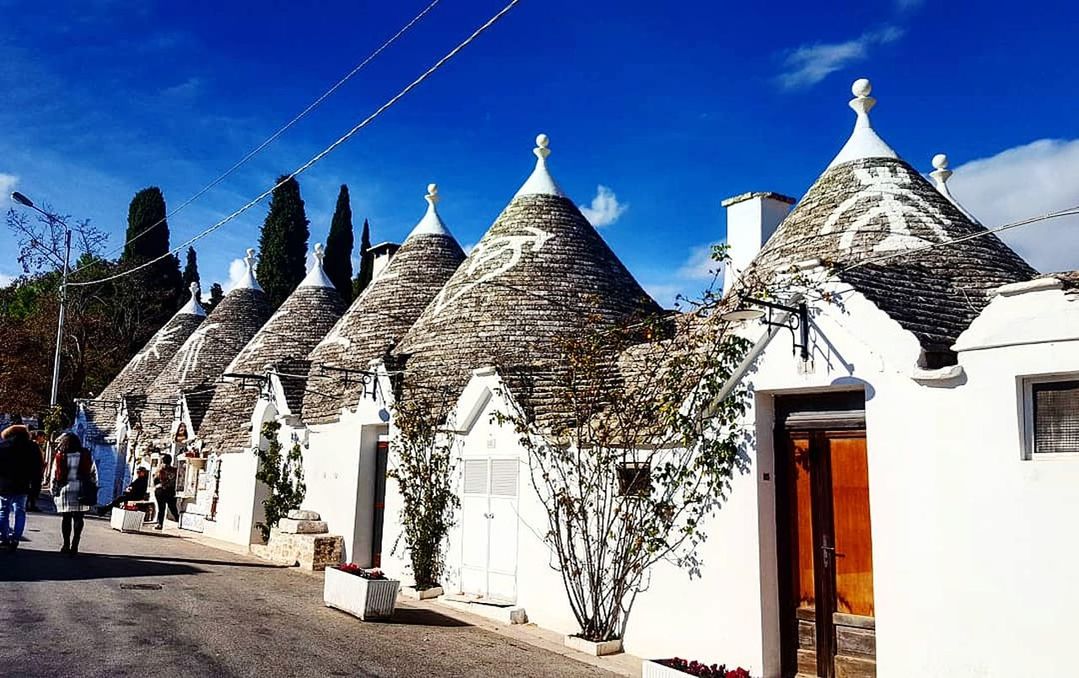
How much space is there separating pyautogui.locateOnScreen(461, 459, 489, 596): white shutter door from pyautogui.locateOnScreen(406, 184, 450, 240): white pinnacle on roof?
842cm

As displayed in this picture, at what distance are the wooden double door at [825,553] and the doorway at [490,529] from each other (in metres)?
4.13

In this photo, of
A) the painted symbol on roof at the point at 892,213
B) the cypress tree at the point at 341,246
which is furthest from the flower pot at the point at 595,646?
the cypress tree at the point at 341,246

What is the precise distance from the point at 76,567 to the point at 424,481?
16.3 ft

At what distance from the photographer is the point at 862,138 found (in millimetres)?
12797

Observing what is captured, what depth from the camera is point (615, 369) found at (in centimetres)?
1080

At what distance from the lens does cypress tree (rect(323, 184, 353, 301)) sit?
4506 cm

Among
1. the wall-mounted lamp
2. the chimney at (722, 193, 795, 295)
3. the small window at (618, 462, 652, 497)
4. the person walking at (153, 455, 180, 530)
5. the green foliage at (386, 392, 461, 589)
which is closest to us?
the wall-mounted lamp

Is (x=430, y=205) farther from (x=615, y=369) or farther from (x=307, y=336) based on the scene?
(x=615, y=369)

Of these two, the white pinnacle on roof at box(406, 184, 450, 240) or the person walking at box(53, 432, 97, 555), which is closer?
the person walking at box(53, 432, 97, 555)

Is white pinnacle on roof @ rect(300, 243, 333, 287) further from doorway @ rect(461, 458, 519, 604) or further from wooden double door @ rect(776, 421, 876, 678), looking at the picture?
wooden double door @ rect(776, 421, 876, 678)

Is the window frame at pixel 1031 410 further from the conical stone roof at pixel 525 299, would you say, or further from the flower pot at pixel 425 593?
the flower pot at pixel 425 593

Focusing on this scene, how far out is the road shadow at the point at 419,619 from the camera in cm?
1019

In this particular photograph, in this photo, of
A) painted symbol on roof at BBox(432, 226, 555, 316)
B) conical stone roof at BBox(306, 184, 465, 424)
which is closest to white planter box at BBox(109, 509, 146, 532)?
conical stone roof at BBox(306, 184, 465, 424)

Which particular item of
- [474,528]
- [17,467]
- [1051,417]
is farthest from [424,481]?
[1051,417]
